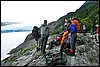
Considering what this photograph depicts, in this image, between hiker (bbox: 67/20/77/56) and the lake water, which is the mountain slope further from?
hiker (bbox: 67/20/77/56)

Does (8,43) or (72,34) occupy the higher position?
(72,34)

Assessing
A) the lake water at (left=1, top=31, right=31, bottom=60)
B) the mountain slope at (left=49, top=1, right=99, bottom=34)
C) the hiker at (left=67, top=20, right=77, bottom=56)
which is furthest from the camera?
the lake water at (left=1, top=31, right=31, bottom=60)

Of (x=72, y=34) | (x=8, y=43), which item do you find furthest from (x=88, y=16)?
(x=8, y=43)

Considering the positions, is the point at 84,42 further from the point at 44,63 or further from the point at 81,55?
the point at 44,63

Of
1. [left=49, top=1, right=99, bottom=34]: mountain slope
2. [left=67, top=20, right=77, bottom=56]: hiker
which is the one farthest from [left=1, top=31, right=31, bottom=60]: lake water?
[left=67, top=20, right=77, bottom=56]: hiker

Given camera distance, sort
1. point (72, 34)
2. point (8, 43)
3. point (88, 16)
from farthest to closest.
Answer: point (8, 43)
point (88, 16)
point (72, 34)

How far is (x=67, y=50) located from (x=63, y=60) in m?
0.86

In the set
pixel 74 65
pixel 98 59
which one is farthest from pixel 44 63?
pixel 98 59

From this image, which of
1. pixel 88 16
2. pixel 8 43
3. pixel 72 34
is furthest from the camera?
pixel 8 43

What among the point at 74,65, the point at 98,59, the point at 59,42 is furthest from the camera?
the point at 59,42

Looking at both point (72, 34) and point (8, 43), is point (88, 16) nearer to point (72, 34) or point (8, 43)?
point (72, 34)

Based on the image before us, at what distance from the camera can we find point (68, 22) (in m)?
17.4

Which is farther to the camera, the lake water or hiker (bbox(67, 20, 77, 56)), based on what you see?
the lake water

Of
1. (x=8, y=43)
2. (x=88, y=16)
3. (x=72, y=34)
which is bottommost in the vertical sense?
(x=8, y=43)
